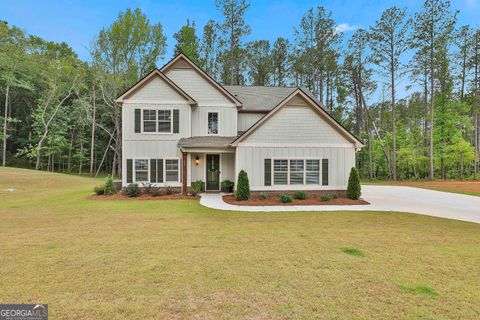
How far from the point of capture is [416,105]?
32.9 meters

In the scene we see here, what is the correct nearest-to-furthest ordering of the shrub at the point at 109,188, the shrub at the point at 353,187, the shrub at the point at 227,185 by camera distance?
the shrub at the point at 353,187 < the shrub at the point at 109,188 < the shrub at the point at 227,185

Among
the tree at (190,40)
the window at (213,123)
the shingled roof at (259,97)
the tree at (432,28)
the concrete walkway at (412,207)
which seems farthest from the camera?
the tree at (190,40)

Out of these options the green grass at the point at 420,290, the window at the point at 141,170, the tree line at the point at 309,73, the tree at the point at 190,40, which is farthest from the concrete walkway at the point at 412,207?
the tree at the point at 190,40

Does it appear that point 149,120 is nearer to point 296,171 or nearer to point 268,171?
point 268,171

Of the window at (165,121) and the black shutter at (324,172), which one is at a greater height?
the window at (165,121)

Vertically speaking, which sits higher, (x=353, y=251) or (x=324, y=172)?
(x=324, y=172)

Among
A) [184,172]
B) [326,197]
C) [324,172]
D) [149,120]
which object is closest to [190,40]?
[149,120]

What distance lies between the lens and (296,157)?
12430 millimetres

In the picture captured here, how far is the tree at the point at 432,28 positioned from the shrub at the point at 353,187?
2025 cm

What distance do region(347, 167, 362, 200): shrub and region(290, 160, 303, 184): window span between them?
7.86 ft

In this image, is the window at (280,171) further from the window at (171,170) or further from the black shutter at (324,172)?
the window at (171,170)

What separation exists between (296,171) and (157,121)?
837 cm

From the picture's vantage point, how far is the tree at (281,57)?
33.3 m

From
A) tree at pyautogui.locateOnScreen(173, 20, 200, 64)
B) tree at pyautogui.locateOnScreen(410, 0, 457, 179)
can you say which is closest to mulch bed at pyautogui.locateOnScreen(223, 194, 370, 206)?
tree at pyautogui.locateOnScreen(410, 0, 457, 179)
